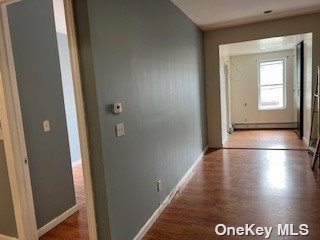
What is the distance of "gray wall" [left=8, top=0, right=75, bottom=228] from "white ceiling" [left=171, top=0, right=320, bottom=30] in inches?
69.0

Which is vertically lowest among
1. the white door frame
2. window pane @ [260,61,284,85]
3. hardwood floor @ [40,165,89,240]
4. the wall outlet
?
hardwood floor @ [40,165,89,240]

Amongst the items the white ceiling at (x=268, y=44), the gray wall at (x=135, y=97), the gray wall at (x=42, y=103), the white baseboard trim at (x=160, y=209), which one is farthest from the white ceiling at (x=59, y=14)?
the white ceiling at (x=268, y=44)

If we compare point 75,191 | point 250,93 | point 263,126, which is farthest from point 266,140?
point 75,191

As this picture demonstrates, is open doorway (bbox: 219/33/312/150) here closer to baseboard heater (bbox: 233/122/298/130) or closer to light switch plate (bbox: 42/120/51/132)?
baseboard heater (bbox: 233/122/298/130)

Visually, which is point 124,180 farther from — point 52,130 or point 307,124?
point 307,124

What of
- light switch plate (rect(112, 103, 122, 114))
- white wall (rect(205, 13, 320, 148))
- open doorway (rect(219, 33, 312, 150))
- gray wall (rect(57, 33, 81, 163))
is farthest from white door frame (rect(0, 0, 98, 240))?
open doorway (rect(219, 33, 312, 150))

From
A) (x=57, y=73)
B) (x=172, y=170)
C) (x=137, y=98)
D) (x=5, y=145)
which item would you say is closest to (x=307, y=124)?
(x=172, y=170)

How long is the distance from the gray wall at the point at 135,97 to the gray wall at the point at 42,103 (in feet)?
3.01

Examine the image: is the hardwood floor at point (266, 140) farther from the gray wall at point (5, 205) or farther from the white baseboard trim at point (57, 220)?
the gray wall at point (5, 205)

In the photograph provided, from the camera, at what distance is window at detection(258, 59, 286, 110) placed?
710cm

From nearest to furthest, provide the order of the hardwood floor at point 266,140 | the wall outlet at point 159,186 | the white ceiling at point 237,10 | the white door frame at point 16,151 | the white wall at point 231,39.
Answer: the white door frame at point 16,151
the wall outlet at point 159,186
the white ceiling at point 237,10
the white wall at point 231,39
the hardwood floor at point 266,140

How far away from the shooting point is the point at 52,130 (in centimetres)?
257

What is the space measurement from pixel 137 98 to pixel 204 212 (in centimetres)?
145

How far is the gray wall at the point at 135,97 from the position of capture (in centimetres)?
173
